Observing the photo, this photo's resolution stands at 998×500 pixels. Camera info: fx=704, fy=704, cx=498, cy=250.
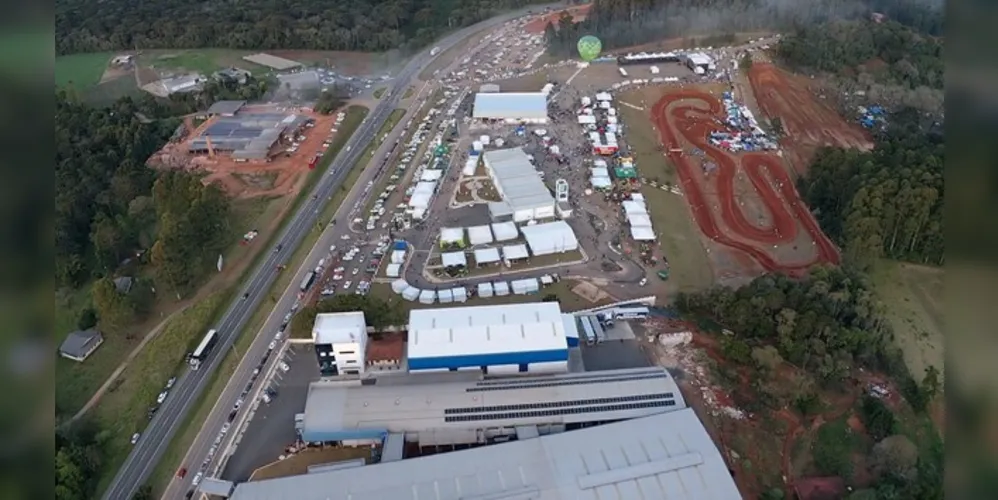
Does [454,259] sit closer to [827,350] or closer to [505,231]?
[505,231]

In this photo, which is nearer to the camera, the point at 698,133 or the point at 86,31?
the point at 698,133

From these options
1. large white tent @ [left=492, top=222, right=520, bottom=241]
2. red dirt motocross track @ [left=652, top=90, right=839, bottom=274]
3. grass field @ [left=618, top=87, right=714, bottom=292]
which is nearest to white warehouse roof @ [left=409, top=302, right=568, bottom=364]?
large white tent @ [left=492, top=222, right=520, bottom=241]

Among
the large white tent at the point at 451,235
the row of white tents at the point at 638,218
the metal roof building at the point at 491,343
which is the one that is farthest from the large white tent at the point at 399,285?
the row of white tents at the point at 638,218

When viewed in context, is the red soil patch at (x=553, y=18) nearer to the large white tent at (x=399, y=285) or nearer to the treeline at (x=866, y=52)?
the treeline at (x=866, y=52)
